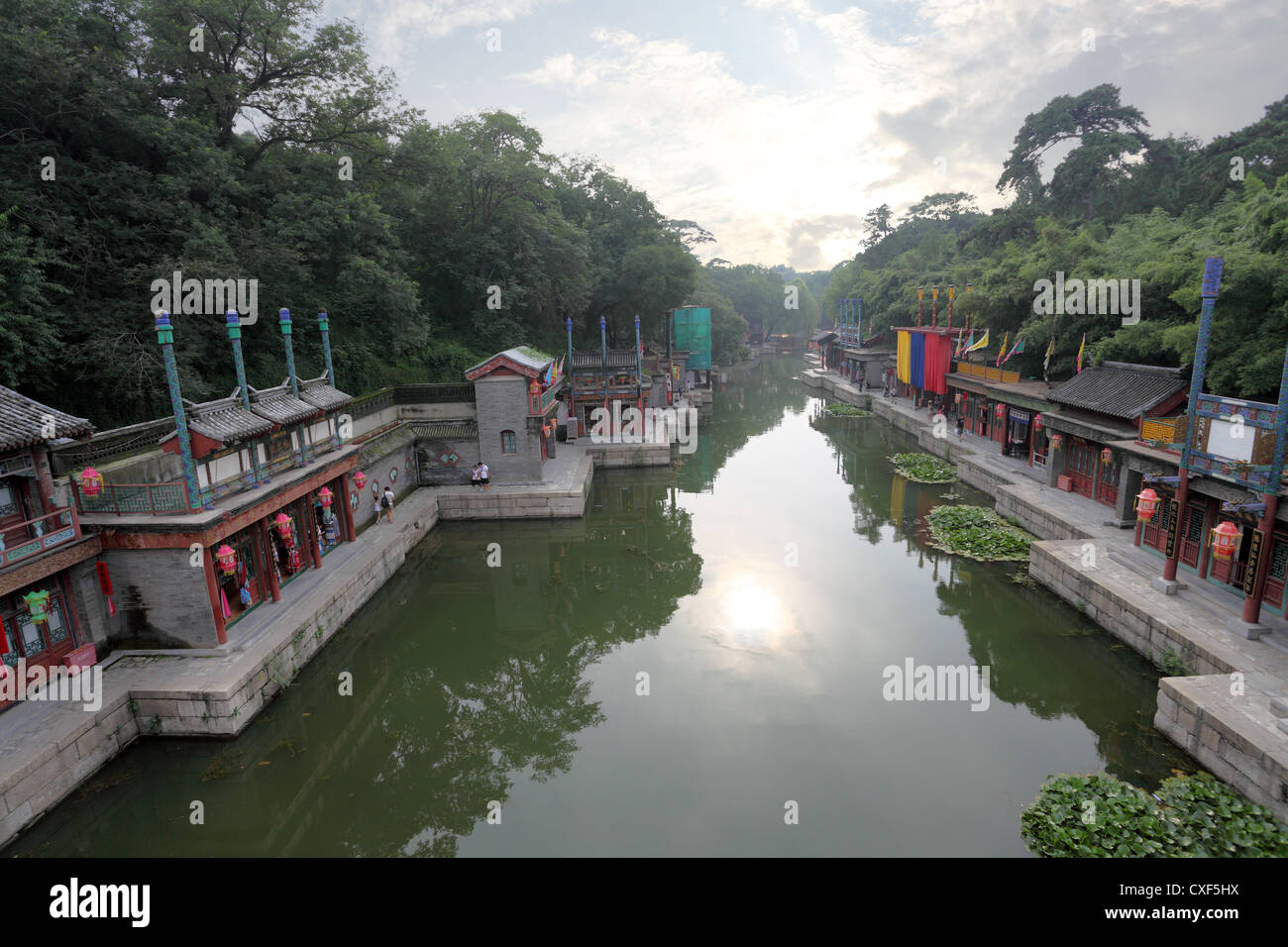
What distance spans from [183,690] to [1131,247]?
31926 mm

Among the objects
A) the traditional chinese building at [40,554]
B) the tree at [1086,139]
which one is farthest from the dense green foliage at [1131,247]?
the traditional chinese building at [40,554]

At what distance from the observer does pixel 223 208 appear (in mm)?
17641

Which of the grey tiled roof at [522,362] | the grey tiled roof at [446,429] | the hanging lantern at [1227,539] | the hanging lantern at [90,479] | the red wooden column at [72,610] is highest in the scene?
the grey tiled roof at [522,362]

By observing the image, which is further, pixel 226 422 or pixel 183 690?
pixel 226 422

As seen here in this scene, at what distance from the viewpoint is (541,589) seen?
16719 mm

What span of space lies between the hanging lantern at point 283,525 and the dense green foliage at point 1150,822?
13288 mm

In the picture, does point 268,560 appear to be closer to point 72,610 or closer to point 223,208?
point 72,610

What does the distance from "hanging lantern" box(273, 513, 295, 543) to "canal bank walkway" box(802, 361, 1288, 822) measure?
608 inches

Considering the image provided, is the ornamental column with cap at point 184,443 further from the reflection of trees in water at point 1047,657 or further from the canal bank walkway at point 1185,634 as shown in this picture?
the canal bank walkway at point 1185,634

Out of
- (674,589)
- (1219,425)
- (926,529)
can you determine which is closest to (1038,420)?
(926,529)

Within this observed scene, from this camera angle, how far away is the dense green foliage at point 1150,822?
25.1 feet

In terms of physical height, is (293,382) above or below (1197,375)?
above

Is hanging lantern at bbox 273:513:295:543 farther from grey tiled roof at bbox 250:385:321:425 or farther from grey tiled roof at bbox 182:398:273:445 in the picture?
grey tiled roof at bbox 250:385:321:425

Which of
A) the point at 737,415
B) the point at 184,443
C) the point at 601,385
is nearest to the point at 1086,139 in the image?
the point at 737,415
